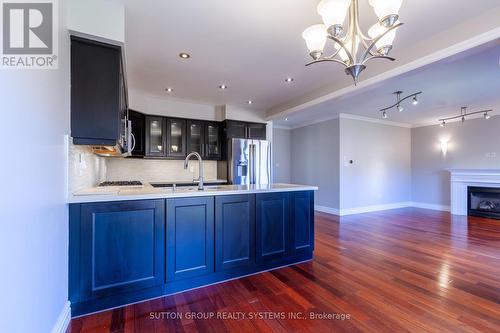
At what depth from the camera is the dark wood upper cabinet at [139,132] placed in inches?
158

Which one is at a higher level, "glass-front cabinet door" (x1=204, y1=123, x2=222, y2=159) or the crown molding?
the crown molding

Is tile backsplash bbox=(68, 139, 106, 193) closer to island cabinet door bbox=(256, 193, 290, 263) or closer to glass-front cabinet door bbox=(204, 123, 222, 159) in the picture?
island cabinet door bbox=(256, 193, 290, 263)

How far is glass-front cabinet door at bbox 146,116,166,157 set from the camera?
14.0 ft

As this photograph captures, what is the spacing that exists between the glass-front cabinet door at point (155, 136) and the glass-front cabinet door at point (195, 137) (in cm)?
50

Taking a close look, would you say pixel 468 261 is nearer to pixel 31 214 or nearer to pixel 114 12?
pixel 31 214

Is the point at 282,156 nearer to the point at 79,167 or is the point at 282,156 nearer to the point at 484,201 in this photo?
the point at 484,201

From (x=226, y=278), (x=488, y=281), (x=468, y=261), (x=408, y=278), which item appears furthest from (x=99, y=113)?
(x=468, y=261)

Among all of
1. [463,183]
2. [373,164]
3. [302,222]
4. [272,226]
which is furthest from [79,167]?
[463,183]

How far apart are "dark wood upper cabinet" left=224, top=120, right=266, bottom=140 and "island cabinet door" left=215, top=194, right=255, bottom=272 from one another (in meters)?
2.58

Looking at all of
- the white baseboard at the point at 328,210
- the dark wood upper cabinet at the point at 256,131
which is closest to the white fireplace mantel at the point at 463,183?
the white baseboard at the point at 328,210

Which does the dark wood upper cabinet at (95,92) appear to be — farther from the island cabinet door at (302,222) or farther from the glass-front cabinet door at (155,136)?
the glass-front cabinet door at (155,136)

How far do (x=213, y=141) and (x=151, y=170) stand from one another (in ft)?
4.43

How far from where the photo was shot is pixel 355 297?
211cm

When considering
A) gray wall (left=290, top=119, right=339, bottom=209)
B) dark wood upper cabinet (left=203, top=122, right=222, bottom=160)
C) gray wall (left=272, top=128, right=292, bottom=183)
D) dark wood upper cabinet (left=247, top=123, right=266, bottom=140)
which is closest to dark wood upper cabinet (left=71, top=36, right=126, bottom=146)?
dark wood upper cabinet (left=203, top=122, right=222, bottom=160)
